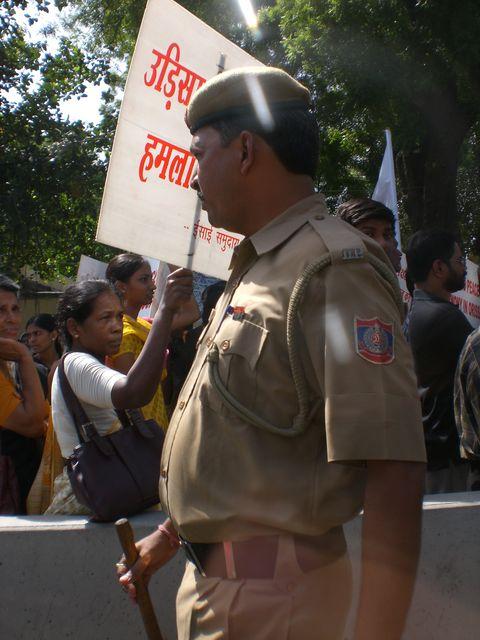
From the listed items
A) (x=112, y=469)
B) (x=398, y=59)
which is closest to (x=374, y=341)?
(x=112, y=469)

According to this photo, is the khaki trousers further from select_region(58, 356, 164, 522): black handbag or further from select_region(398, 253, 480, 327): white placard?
select_region(398, 253, 480, 327): white placard

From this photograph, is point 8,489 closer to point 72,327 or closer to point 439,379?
point 72,327

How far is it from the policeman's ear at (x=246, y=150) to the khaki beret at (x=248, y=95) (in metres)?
0.05

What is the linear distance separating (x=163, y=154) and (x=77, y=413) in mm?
1068

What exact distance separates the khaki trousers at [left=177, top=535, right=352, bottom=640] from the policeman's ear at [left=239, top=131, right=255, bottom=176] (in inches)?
27.9

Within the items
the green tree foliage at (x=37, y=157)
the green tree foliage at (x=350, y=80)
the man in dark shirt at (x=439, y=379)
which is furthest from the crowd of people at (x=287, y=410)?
the green tree foliage at (x=37, y=157)

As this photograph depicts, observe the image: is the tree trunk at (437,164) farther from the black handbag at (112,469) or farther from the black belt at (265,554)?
the black belt at (265,554)

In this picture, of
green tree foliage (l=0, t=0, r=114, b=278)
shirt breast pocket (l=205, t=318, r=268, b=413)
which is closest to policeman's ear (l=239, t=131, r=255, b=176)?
shirt breast pocket (l=205, t=318, r=268, b=413)

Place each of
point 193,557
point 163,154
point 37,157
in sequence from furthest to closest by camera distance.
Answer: point 37,157
point 163,154
point 193,557

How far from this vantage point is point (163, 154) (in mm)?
3506

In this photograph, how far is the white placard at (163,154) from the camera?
332 cm

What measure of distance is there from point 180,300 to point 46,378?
10.1 feet

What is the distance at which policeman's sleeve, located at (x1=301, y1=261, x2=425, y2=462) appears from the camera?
1.42 metres

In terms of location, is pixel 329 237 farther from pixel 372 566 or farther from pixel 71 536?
pixel 71 536
